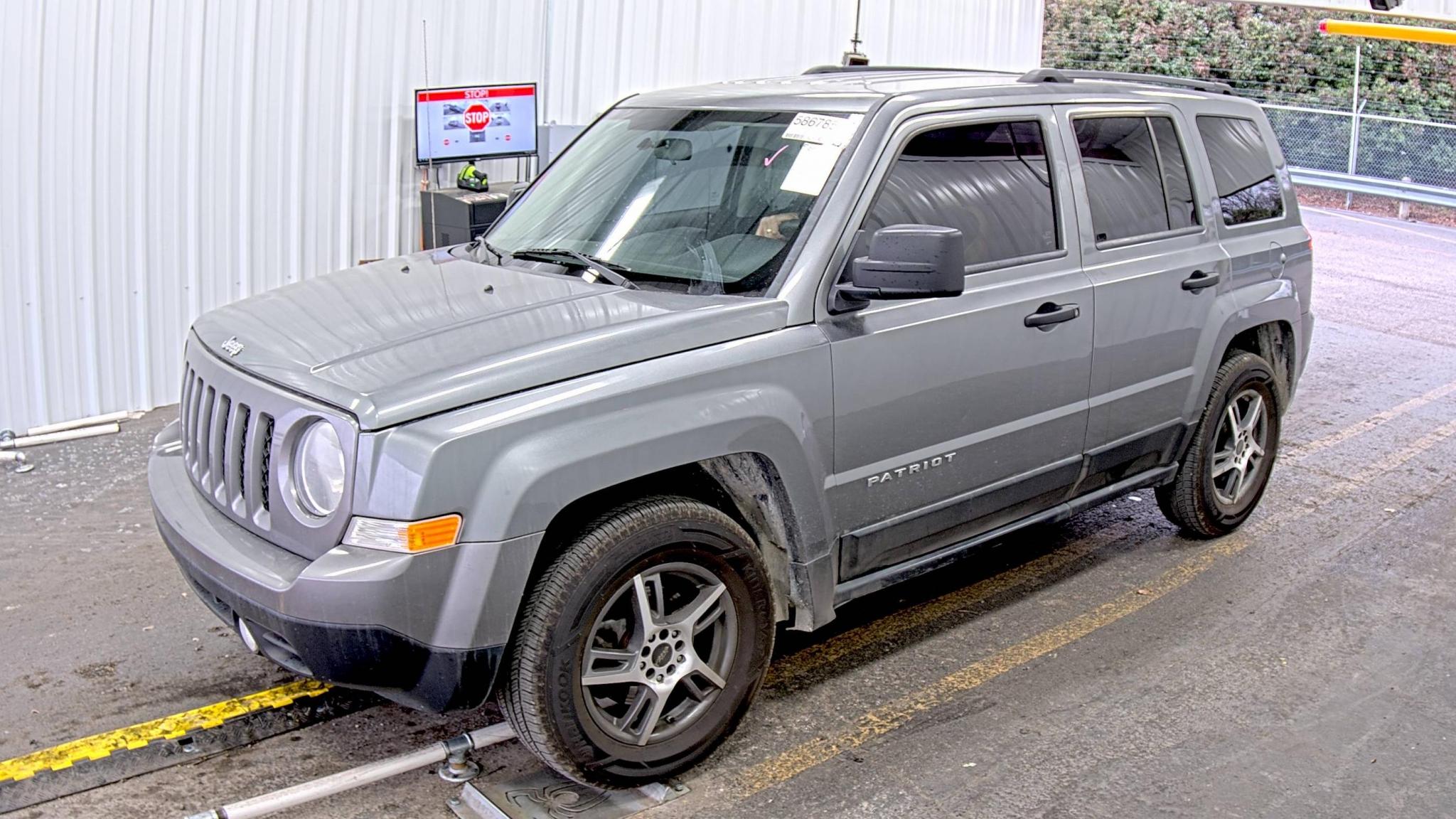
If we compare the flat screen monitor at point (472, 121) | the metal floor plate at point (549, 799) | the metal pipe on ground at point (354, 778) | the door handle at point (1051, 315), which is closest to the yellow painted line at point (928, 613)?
the metal floor plate at point (549, 799)

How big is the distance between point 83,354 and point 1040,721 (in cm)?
568

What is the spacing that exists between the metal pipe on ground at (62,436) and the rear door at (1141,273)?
517 cm

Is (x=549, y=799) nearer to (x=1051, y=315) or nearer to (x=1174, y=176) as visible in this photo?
A: (x=1051, y=315)

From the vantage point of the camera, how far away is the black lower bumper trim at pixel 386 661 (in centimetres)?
347

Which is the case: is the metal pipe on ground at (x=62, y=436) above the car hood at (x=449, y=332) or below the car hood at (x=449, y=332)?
below

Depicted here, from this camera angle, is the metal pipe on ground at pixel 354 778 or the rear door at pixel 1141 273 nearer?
the metal pipe on ground at pixel 354 778

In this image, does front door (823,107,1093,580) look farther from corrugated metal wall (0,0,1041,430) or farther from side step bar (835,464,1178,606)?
corrugated metal wall (0,0,1041,430)

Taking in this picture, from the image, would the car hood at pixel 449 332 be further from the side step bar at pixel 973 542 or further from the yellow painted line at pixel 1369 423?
the yellow painted line at pixel 1369 423

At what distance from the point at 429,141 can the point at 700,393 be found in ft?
17.7

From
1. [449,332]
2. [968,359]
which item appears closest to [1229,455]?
[968,359]

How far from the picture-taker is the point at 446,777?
13.2ft

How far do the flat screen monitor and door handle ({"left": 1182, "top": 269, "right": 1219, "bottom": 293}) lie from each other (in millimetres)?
4907

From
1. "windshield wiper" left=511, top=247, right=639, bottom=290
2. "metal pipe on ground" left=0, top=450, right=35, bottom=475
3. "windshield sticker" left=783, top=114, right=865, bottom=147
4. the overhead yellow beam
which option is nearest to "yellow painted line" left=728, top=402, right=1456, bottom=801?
"windshield wiper" left=511, top=247, right=639, bottom=290

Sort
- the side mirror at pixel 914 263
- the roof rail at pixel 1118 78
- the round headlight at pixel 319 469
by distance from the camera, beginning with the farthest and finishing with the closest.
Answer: the roof rail at pixel 1118 78, the side mirror at pixel 914 263, the round headlight at pixel 319 469
